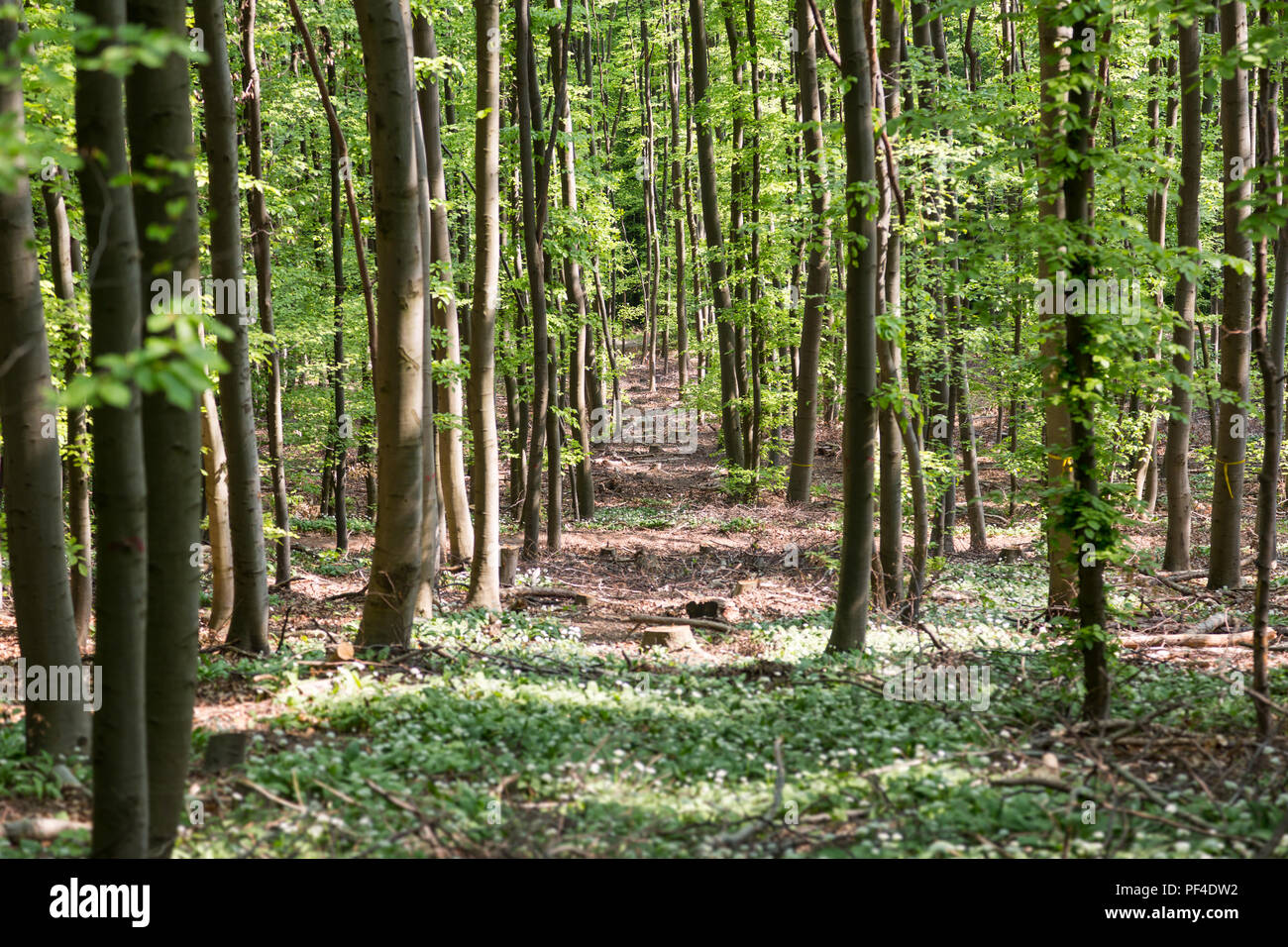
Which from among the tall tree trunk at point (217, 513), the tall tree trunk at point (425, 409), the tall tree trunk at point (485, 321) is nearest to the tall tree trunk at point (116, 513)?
the tall tree trunk at point (425, 409)

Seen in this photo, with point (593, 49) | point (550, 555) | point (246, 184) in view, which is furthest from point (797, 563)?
point (593, 49)

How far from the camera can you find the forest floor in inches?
185

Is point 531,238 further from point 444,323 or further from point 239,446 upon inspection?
point 239,446

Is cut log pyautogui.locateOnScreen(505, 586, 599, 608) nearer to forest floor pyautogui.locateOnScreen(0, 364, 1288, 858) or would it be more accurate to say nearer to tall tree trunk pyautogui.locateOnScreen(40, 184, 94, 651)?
forest floor pyautogui.locateOnScreen(0, 364, 1288, 858)

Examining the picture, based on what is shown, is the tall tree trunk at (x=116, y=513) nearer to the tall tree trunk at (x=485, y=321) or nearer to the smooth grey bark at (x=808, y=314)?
the tall tree trunk at (x=485, y=321)

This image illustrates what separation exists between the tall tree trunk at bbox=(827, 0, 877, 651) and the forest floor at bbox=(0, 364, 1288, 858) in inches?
23.8

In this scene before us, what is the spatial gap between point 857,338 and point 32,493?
630 cm

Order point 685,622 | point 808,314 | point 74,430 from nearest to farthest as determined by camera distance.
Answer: point 74,430, point 685,622, point 808,314

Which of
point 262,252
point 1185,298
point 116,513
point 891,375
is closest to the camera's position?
point 116,513

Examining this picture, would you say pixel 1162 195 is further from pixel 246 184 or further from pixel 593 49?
pixel 593 49

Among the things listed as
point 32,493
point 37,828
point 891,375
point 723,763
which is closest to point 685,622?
point 891,375

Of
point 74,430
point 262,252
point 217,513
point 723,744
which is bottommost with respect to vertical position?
point 723,744

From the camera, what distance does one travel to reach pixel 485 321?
10.6m
